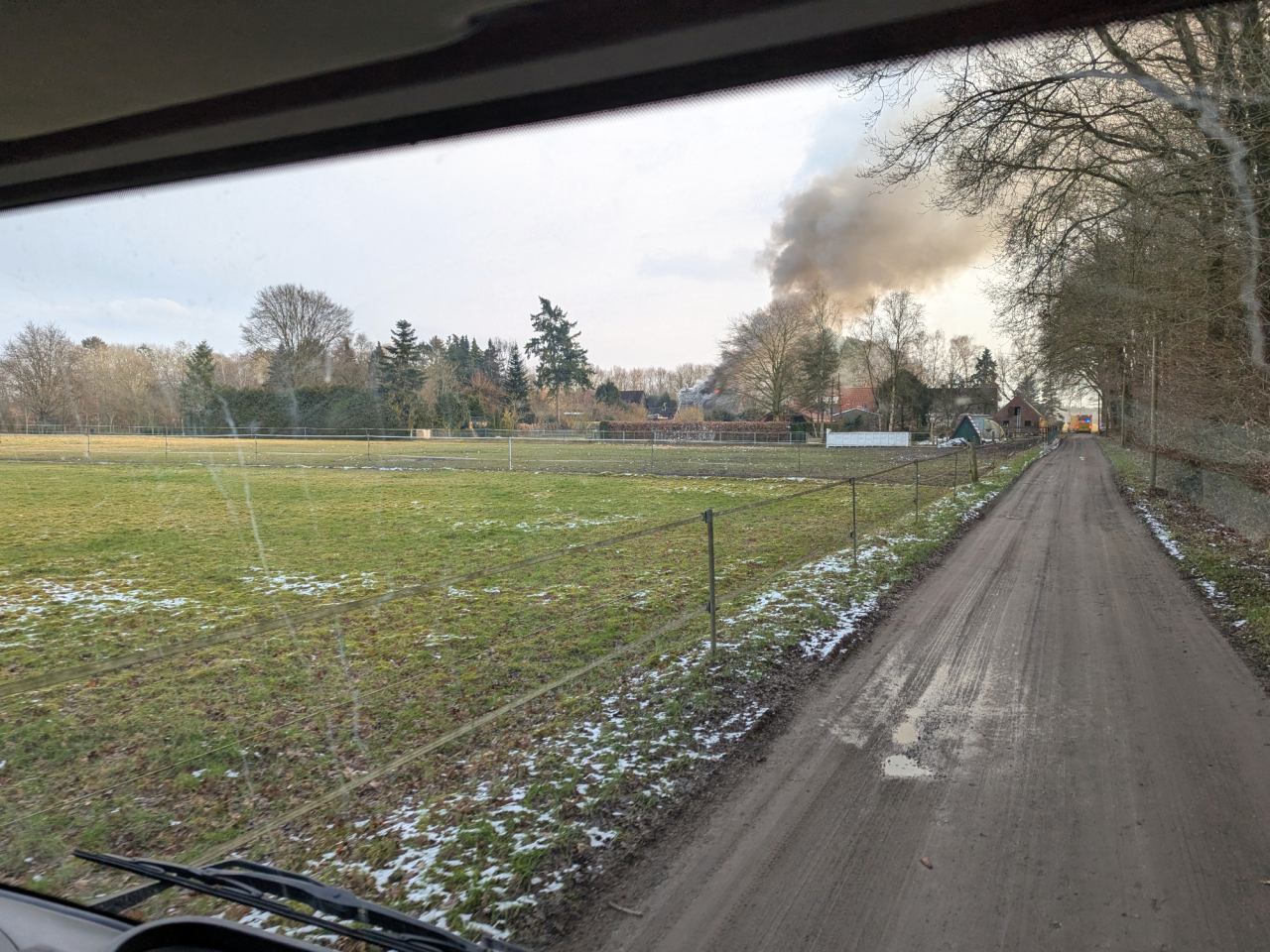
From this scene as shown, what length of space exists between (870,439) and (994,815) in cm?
4138

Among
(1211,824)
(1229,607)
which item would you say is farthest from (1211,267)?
(1211,824)

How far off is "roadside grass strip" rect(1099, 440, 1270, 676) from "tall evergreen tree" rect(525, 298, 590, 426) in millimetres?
11548

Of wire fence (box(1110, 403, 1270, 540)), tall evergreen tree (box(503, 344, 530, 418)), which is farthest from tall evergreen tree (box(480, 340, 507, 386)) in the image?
wire fence (box(1110, 403, 1270, 540))

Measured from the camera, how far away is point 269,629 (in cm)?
216

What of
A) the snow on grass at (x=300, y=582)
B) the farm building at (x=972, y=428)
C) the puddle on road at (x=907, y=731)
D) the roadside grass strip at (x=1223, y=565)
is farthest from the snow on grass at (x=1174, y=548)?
Result: the farm building at (x=972, y=428)

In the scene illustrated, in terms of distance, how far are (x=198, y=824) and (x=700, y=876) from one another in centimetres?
202

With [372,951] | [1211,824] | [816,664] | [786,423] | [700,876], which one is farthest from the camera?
[786,423]

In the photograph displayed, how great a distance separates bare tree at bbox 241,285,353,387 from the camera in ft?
17.6

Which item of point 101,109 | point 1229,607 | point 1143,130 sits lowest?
point 1229,607

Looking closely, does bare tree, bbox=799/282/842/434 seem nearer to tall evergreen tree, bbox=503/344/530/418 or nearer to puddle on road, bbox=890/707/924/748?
tall evergreen tree, bbox=503/344/530/418

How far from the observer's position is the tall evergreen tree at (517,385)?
57.4 ft

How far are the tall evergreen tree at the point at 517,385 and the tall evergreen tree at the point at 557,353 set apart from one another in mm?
463

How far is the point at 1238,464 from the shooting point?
10055mm

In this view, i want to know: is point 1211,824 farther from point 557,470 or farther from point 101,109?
point 557,470
